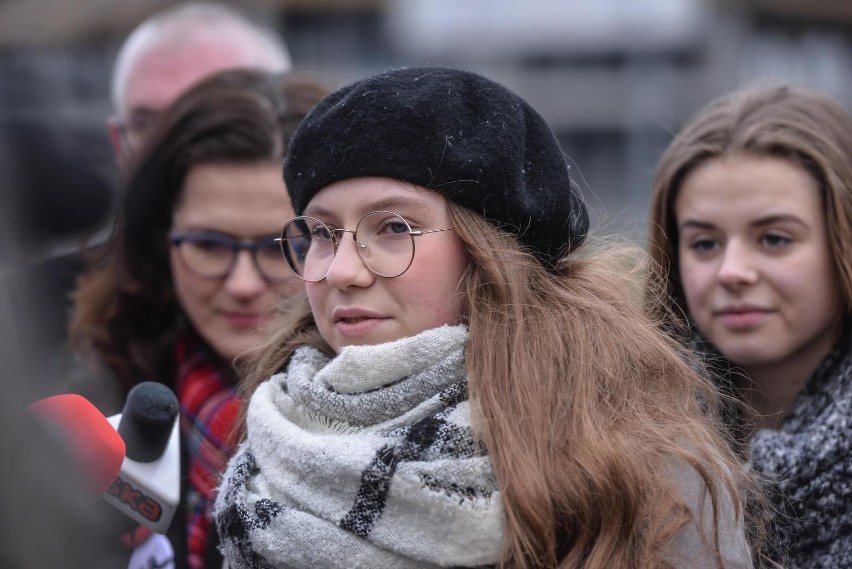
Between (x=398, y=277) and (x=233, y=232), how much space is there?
2.93 ft

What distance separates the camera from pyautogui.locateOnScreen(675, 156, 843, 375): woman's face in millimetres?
2330

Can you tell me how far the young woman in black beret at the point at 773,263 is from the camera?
7.63 feet

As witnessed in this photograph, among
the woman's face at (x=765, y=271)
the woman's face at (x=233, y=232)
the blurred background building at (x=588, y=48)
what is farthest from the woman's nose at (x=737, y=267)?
the blurred background building at (x=588, y=48)

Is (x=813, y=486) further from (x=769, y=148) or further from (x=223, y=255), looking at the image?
(x=223, y=255)

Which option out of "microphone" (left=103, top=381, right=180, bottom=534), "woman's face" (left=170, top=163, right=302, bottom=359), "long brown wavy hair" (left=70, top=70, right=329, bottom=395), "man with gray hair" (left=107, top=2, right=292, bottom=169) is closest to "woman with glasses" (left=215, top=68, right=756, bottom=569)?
"microphone" (left=103, top=381, right=180, bottom=534)

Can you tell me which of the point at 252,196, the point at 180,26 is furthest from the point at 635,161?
the point at 252,196

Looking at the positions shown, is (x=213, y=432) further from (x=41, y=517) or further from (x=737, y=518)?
(x=41, y=517)

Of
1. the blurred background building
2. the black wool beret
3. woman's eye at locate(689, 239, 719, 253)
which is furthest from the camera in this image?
the blurred background building

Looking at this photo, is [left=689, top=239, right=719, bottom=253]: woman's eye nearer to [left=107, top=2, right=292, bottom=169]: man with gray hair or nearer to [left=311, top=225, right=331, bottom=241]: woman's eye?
[left=311, top=225, right=331, bottom=241]: woman's eye

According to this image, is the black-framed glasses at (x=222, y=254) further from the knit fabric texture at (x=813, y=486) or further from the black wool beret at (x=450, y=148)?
the knit fabric texture at (x=813, y=486)

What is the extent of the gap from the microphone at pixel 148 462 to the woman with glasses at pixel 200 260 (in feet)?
1.50

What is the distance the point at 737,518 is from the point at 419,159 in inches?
30.7

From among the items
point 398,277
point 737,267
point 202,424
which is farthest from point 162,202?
point 737,267

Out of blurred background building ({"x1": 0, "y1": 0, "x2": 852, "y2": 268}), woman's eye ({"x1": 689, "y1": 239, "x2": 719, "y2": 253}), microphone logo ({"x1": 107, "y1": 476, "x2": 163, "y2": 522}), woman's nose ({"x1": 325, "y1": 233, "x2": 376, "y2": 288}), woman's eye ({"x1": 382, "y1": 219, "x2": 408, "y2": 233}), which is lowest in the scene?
blurred background building ({"x1": 0, "y1": 0, "x2": 852, "y2": 268})
